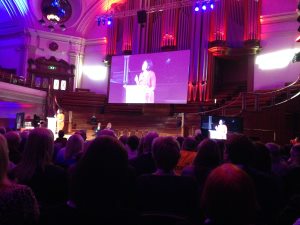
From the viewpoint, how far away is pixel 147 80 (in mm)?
16531

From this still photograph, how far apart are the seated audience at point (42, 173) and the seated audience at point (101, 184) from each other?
2.37 feet

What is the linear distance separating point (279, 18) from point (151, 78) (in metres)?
6.13

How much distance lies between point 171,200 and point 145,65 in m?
14.7

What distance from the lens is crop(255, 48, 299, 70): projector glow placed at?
1374cm

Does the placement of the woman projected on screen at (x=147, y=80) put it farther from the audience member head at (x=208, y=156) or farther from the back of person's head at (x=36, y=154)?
the back of person's head at (x=36, y=154)

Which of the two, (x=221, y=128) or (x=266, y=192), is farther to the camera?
(x=221, y=128)

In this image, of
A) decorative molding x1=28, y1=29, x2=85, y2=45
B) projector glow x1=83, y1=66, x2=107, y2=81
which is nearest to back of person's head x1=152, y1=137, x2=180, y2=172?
projector glow x1=83, y1=66, x2=107, y2=81

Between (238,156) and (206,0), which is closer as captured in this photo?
(238,156)

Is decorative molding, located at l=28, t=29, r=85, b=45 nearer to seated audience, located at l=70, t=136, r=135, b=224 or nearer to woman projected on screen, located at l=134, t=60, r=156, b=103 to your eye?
woman projected on screen, located at l=134, t=60, r=156, b=103

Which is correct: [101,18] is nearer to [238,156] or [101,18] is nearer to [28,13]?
[28,13]

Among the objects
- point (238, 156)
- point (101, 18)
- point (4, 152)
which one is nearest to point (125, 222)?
point (4, 152)

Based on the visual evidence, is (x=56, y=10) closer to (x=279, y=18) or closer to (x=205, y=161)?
(x=279, y=18)

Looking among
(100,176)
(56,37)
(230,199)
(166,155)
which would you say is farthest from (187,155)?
(56,37)

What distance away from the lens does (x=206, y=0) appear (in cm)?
1407
